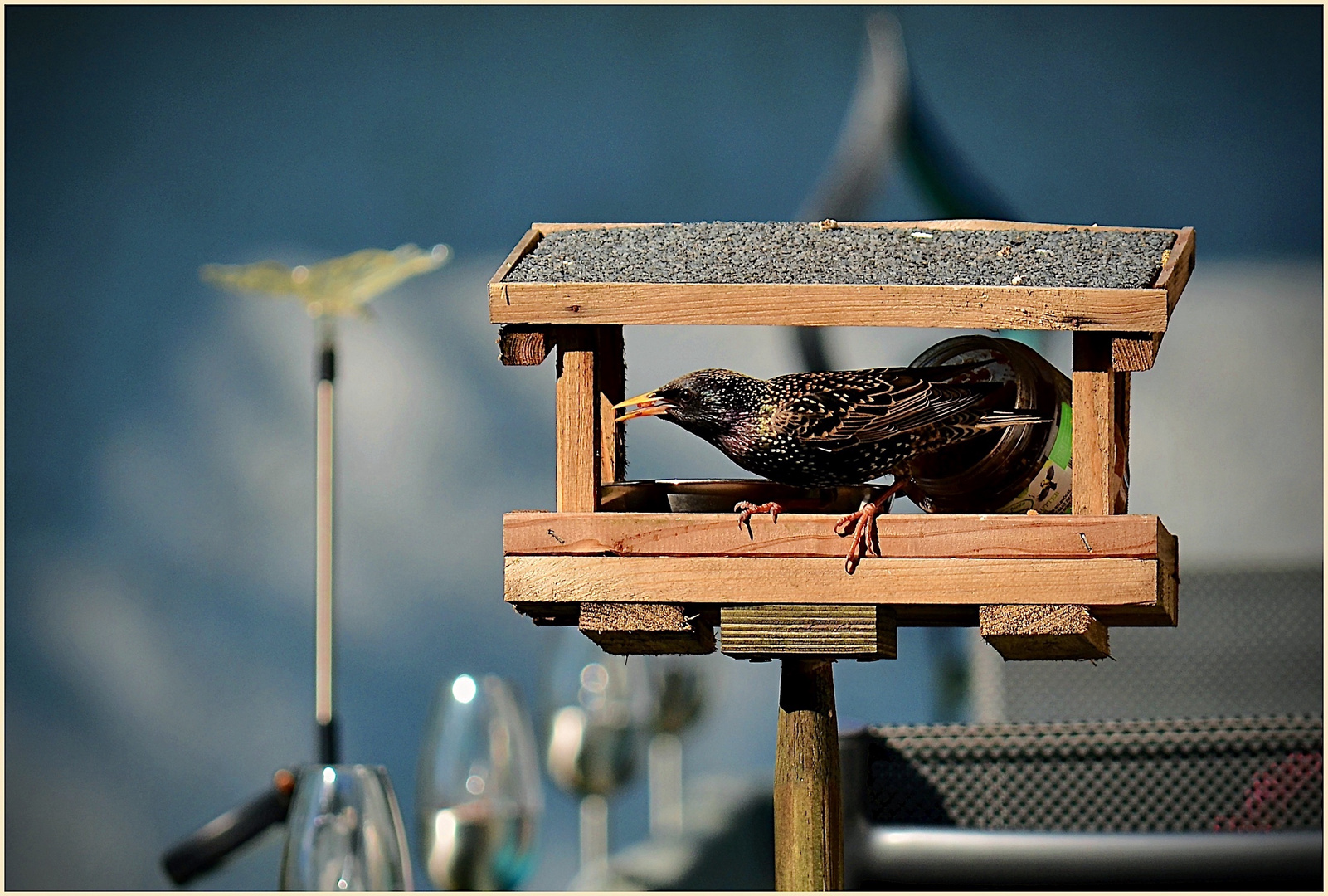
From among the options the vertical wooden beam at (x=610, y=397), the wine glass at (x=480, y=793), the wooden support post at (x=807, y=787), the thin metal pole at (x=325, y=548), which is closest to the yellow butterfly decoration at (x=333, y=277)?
the thin metal pole at (x=325, y=548)

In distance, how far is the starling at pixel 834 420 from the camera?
3.68 feet

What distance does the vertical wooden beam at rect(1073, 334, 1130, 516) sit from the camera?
1.10 m

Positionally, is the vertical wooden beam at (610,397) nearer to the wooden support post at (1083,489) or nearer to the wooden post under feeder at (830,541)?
the wooden post under feeder at (830,541)

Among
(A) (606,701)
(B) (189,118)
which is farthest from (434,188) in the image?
(A) (606,701)

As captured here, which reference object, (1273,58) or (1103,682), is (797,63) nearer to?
(1273,58)

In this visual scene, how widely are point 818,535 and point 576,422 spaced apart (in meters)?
0.19

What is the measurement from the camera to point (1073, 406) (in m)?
1.11

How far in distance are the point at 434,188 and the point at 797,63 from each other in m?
0.89

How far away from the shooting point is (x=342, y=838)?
1.28 metres

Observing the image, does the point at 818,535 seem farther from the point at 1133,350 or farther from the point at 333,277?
the point at 333,277

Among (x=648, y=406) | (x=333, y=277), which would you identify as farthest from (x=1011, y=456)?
(x=333, y=277)

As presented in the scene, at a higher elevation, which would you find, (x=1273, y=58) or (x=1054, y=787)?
(x=1273, y=58)

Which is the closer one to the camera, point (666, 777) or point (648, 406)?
point (648, 406)

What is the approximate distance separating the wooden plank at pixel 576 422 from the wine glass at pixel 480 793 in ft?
2.88
